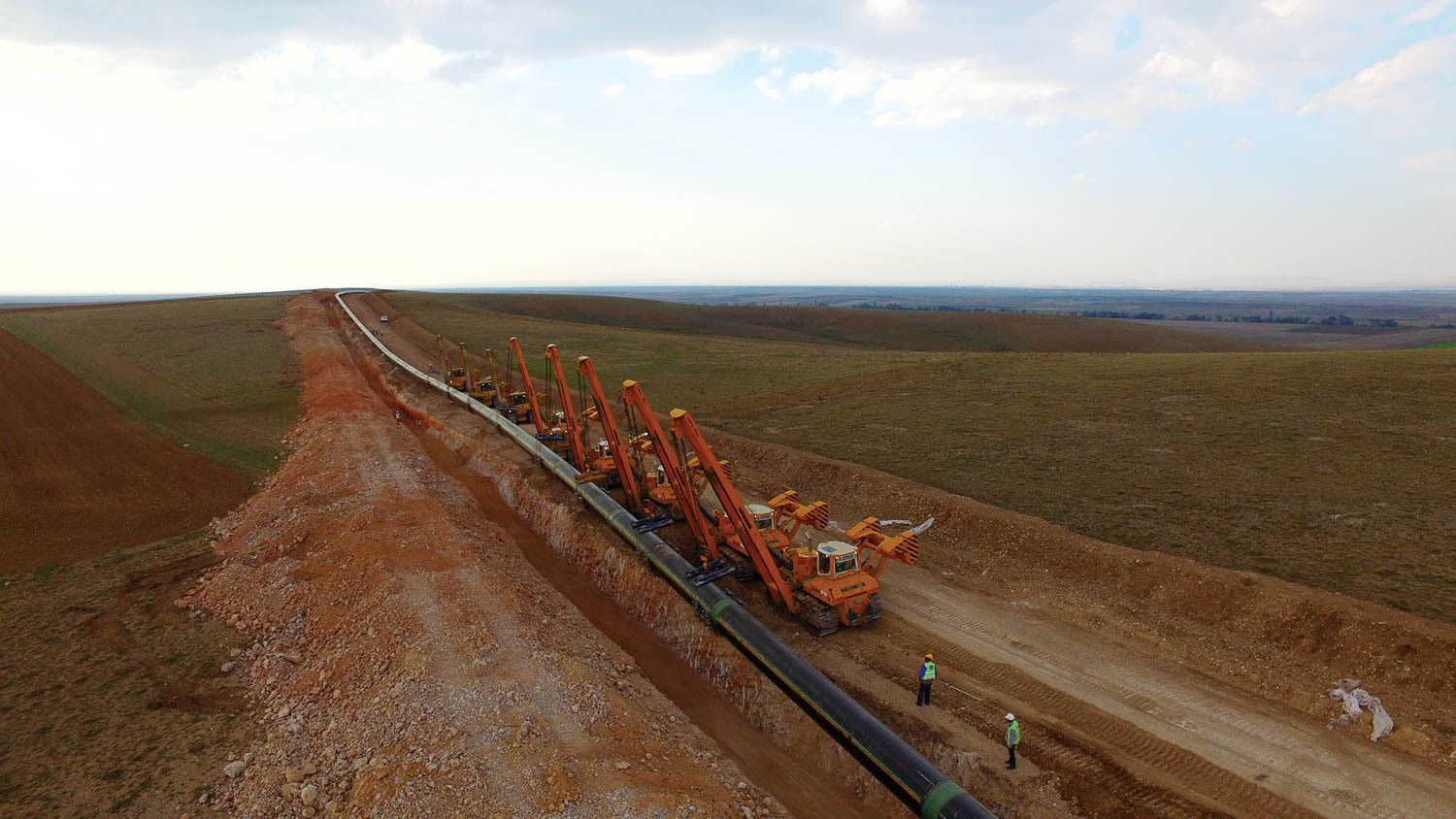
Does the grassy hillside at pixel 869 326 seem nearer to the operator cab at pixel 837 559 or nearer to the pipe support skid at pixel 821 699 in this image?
the pipe support skid at pixel 821 699

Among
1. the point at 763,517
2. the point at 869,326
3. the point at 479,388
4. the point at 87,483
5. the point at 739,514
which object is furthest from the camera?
the point at 869,326

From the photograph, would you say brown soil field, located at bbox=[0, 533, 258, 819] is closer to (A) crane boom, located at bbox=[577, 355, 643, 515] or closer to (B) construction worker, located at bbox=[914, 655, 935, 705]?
(A) crane boom, located at bbox=[577, 355, 643, 515]

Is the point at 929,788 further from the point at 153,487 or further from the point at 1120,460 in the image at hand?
the point at 153,487

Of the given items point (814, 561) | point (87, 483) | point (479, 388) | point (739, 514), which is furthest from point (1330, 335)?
point (87, 483)

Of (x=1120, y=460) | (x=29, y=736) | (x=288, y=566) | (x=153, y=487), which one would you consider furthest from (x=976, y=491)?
(x=153, y=487)

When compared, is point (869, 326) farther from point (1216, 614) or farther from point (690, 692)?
point (690, 692)

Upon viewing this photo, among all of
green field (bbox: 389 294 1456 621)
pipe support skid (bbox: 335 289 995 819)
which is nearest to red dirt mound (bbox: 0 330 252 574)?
pipe support skid (bbox: 335 289 995 819)
